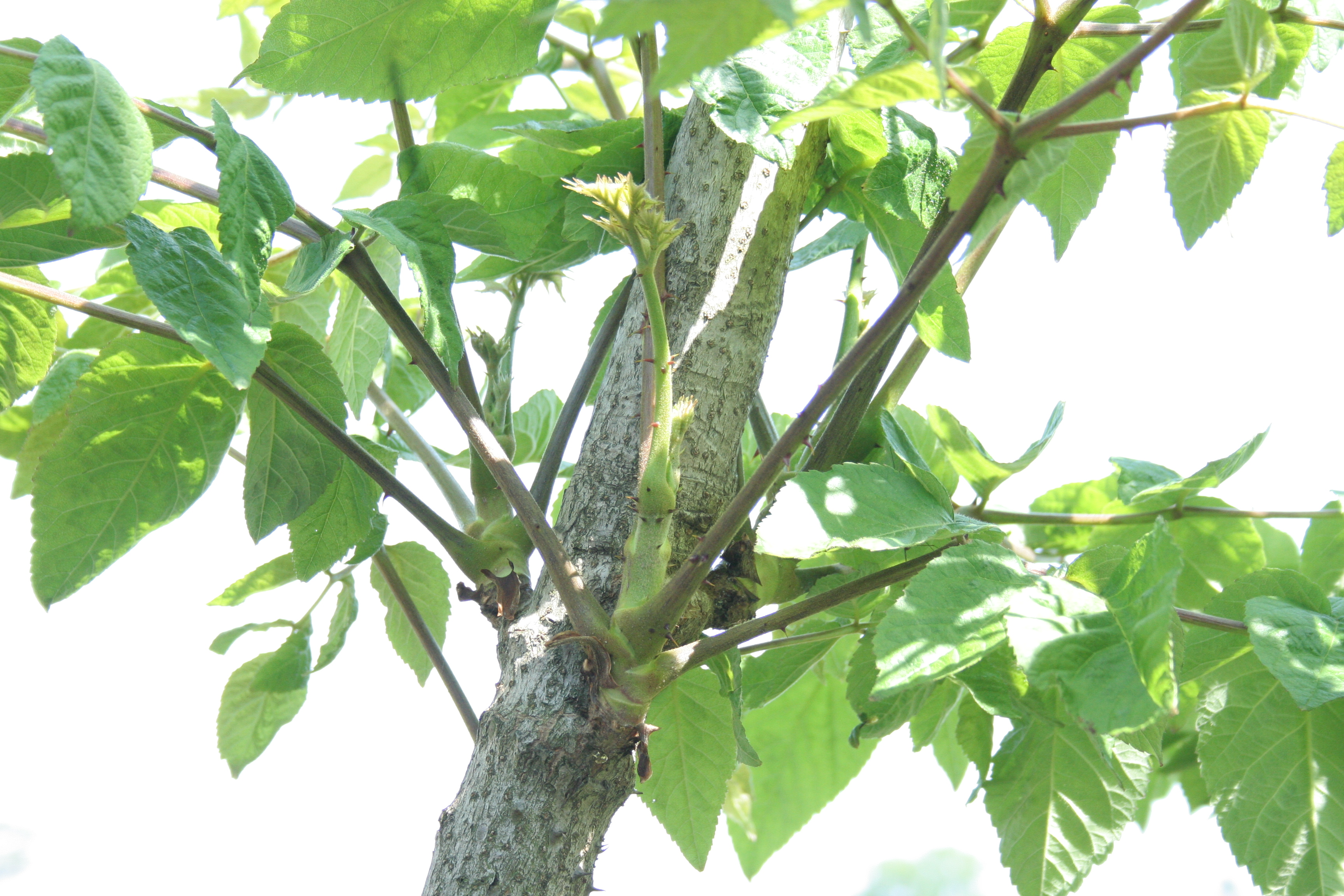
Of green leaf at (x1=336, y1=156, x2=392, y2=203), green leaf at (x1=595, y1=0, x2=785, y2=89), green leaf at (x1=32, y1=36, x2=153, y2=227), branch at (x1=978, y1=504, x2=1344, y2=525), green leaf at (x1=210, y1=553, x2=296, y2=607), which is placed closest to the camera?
green leaf at (x1=595, y1=0, x2=785, y2=89)

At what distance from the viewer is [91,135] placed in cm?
35

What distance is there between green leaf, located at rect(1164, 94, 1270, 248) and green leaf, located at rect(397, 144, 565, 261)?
13.0 inches

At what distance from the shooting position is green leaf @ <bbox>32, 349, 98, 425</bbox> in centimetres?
48

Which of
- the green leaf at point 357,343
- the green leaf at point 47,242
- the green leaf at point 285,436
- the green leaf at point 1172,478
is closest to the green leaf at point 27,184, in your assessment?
the green leaf at point 47,242

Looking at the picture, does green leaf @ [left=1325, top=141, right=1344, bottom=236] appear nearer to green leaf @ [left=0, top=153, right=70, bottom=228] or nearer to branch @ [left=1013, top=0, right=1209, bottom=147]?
branch @ [left=1013, top=0, right=1209, bottom=147]

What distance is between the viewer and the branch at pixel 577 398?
0.55 m

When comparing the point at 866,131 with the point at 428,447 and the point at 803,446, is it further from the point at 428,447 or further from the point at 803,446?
the point at 428,447

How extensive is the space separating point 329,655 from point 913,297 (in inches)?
21.0

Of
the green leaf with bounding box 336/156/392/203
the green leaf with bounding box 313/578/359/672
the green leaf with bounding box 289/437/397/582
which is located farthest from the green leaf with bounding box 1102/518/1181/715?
the green leaf with bounding box 336/156/392/203

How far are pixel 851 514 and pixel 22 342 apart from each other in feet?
1.46

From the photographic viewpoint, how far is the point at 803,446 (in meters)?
0.56

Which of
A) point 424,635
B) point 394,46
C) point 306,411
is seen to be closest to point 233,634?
point 424,635

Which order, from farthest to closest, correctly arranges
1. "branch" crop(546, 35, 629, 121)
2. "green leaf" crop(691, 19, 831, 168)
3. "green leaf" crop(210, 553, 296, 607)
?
1. "branch" crop(546, 35, 629, 121)
2. "green leaf" crop(210, 553, 296, 607)
3. "green leaf" crop(691, 19, 831, 168)

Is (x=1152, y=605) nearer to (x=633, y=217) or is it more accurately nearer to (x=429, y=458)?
(x=633, y=217)
